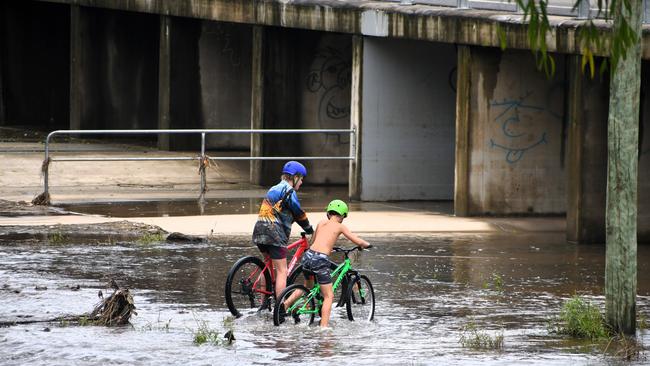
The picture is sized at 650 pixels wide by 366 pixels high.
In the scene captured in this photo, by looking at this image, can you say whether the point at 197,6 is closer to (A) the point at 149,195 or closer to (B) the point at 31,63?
(A) the point at 149,195

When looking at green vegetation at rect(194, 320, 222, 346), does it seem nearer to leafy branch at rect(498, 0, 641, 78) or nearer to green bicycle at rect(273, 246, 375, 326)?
green bicycle at rect(273, 246, 375, 326)

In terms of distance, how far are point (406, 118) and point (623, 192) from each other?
39.3 feet

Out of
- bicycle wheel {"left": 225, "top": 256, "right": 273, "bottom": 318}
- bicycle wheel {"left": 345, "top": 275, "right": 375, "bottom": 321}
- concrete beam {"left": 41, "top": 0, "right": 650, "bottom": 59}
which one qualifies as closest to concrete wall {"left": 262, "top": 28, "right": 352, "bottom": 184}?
concrete beam {"left": 41, "top": 0, "right": 650, "bottom": 59}

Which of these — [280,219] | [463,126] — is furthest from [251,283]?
[463,126]

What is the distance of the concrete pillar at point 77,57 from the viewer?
31344 mm

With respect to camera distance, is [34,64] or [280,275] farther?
[34,64]

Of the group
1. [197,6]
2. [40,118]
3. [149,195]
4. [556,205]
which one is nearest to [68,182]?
[149,195]

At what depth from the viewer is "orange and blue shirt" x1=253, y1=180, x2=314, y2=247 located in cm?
1188

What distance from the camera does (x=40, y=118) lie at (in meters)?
35.4

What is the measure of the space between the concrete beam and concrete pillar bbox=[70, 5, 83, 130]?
3.24 metres

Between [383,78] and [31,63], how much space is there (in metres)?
15.0

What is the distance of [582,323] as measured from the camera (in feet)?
37.6

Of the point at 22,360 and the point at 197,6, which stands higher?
the point at 197,6

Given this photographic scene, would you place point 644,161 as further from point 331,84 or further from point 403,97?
point 331,84
